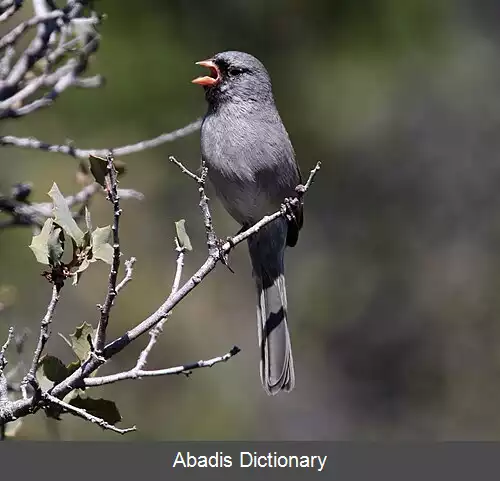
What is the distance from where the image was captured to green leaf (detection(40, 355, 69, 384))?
9.11ft

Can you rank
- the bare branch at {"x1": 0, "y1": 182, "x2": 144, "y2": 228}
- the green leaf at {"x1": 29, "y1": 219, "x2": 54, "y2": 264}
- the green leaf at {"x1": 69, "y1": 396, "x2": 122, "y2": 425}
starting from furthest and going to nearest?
the bare branch at {"x1": 0, "y1": 182, "x2": 144, "y2": 228}
the green leaf at {"x1": 69, "y1": 396, "x2": 122, "y2": 425}
the green leaf at {"x1": 29, "y1": 219, "x2": 54, "y2": 264}

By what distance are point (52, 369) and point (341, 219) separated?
20.2 feet

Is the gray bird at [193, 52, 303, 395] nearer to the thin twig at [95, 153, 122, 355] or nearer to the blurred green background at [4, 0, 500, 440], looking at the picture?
the thin twig at [95, 153, 122, 355]

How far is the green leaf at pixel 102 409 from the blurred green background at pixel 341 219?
3.79 m

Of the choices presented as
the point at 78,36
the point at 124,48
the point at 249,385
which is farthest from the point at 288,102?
the point at 78,36

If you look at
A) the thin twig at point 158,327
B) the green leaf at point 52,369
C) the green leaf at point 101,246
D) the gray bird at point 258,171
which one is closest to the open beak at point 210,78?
the gray bird at point 258,171

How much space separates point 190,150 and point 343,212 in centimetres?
172

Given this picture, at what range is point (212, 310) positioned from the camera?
7.58 m

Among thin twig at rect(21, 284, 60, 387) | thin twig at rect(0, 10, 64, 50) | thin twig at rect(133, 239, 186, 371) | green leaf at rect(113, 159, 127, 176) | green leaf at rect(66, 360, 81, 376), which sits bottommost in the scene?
thin twig at rect(21, 284, 60, 387)

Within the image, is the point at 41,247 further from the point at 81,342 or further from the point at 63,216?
the point at 81,342

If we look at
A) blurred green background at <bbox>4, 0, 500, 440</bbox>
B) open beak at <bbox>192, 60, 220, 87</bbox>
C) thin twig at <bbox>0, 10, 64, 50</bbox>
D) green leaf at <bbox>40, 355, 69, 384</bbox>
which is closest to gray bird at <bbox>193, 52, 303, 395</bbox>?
open beak at <bbox>192, 60, 220, 87</bbox>

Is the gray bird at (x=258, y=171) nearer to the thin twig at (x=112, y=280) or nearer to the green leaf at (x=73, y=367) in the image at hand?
the green leaf at (x=73, y=367)

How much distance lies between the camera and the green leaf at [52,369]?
2.78m

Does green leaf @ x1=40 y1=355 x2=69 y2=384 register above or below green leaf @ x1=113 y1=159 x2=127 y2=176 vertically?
below
